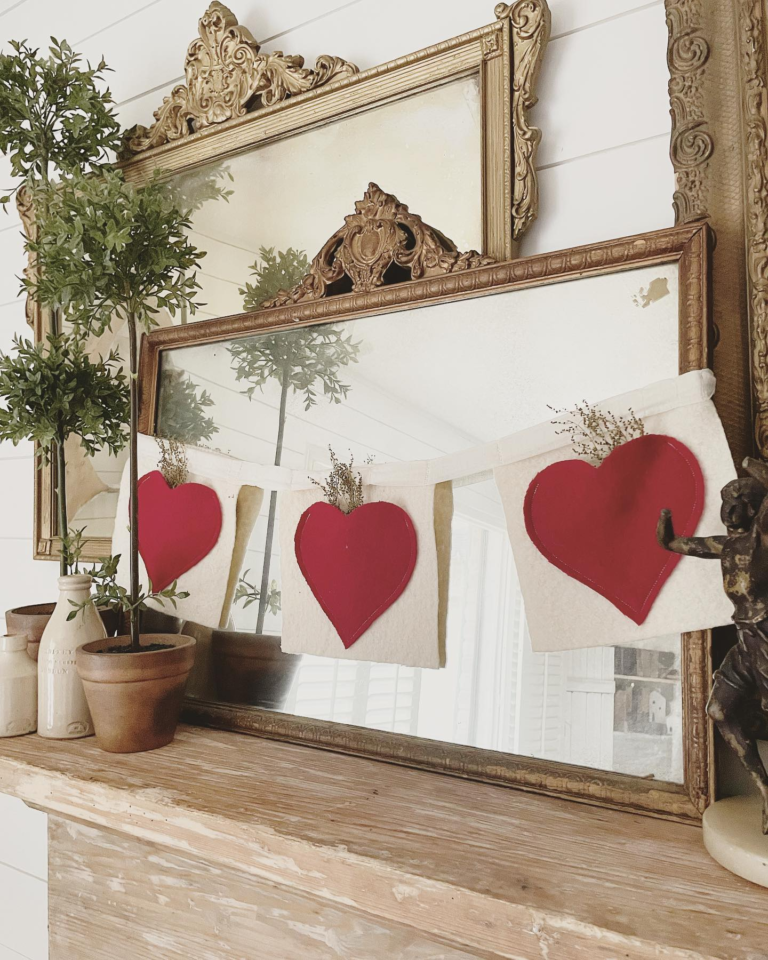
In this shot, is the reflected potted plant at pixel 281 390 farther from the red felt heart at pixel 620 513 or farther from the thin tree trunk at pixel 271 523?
the red felt heart at pixel 620 513

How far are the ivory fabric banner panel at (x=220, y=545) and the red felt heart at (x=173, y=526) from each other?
0.5 inches

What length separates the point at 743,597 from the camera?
64cm

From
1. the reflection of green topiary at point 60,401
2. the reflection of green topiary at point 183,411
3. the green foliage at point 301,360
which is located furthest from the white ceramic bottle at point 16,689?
the green foliage at point 301,360

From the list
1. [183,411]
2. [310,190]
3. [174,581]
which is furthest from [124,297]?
[174,581]

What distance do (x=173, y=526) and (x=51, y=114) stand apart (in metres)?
Result: 0.75

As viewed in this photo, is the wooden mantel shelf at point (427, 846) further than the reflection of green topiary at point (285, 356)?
No

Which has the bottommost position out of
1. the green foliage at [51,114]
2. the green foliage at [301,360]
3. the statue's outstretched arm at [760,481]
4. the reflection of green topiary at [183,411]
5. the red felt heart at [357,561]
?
the red felt heart at [357,561]

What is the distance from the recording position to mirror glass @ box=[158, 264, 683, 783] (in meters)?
0.78

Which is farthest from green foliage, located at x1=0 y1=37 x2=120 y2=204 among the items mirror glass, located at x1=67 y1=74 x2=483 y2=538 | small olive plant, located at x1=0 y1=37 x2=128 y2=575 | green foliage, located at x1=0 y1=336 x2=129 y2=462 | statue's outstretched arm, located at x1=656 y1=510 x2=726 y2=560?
statue's outstretched arm, located at x1=656 y1=510 x2=726 y2=560

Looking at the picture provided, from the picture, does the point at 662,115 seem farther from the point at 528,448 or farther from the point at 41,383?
the point at 41,383

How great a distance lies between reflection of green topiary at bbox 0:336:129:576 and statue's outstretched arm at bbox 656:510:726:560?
85cm

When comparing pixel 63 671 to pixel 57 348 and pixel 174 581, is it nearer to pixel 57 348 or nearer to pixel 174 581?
pixel 174 581

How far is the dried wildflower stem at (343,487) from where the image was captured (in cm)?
97

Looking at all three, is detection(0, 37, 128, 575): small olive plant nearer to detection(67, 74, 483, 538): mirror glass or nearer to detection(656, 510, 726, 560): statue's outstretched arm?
detection(67, 74, 483, 538): mirror glass
